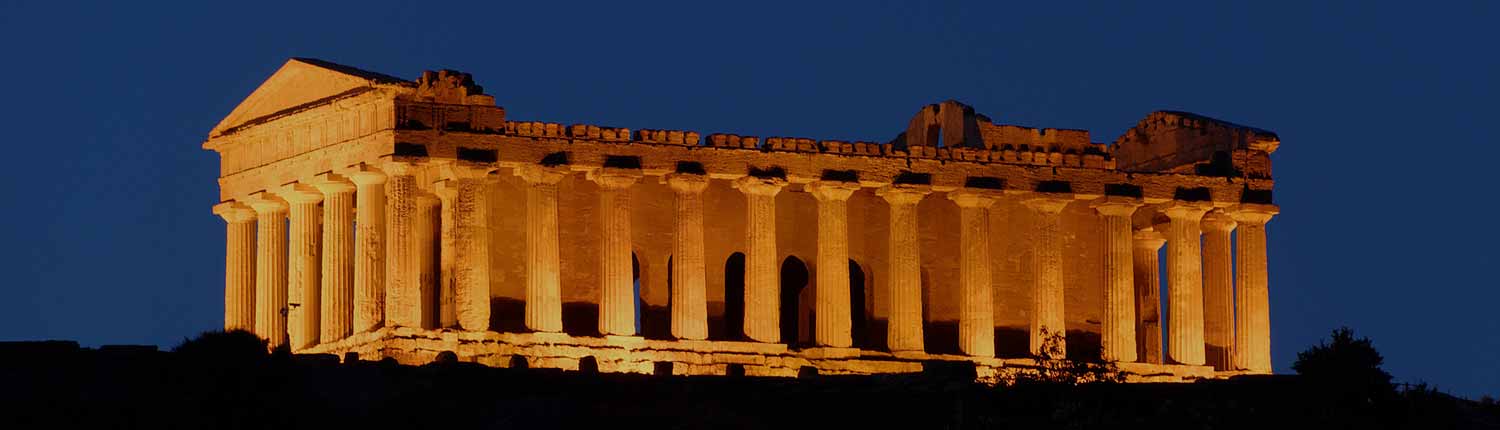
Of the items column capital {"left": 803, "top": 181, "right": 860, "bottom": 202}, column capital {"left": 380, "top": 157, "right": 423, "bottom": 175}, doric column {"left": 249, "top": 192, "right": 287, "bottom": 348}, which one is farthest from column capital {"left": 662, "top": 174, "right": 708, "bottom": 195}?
doric column {"left": 249, "top": 192, "right": 287, "bottom": 348}

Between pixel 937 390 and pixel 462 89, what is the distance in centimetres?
1799

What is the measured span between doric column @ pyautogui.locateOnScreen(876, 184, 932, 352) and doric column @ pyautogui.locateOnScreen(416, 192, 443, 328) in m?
12.2

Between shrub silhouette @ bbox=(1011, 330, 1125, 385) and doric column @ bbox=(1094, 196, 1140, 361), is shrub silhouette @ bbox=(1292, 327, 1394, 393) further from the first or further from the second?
doric column @ bbox=(1094, 196, 1140, 361)

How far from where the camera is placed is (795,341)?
101000 mm

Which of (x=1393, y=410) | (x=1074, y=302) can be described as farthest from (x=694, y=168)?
(x=1393, y=410)

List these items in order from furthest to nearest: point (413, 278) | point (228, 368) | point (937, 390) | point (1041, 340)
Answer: point (1041, 340)
point (413, 278)
point (937, 390)
point (228, 368)

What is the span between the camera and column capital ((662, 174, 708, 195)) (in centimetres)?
9281

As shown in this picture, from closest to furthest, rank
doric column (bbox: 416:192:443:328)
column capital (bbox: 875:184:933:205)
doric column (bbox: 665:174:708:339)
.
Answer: doric column (bbox: 416:192:443:328), doric column (bbox: 665:174:708:339), column capital (bbox: 875:184:933:205)

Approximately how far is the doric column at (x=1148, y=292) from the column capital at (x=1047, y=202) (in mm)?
5243

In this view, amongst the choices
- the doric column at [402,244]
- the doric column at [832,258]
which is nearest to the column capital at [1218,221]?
the doric column at [832,258]

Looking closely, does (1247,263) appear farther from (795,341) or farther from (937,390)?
(937,390)

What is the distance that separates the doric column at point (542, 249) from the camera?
89938 mm

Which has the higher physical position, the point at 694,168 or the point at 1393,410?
the point at 694,168

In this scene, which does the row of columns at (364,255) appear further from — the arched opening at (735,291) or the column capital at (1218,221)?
the column capital at (1218,221)
